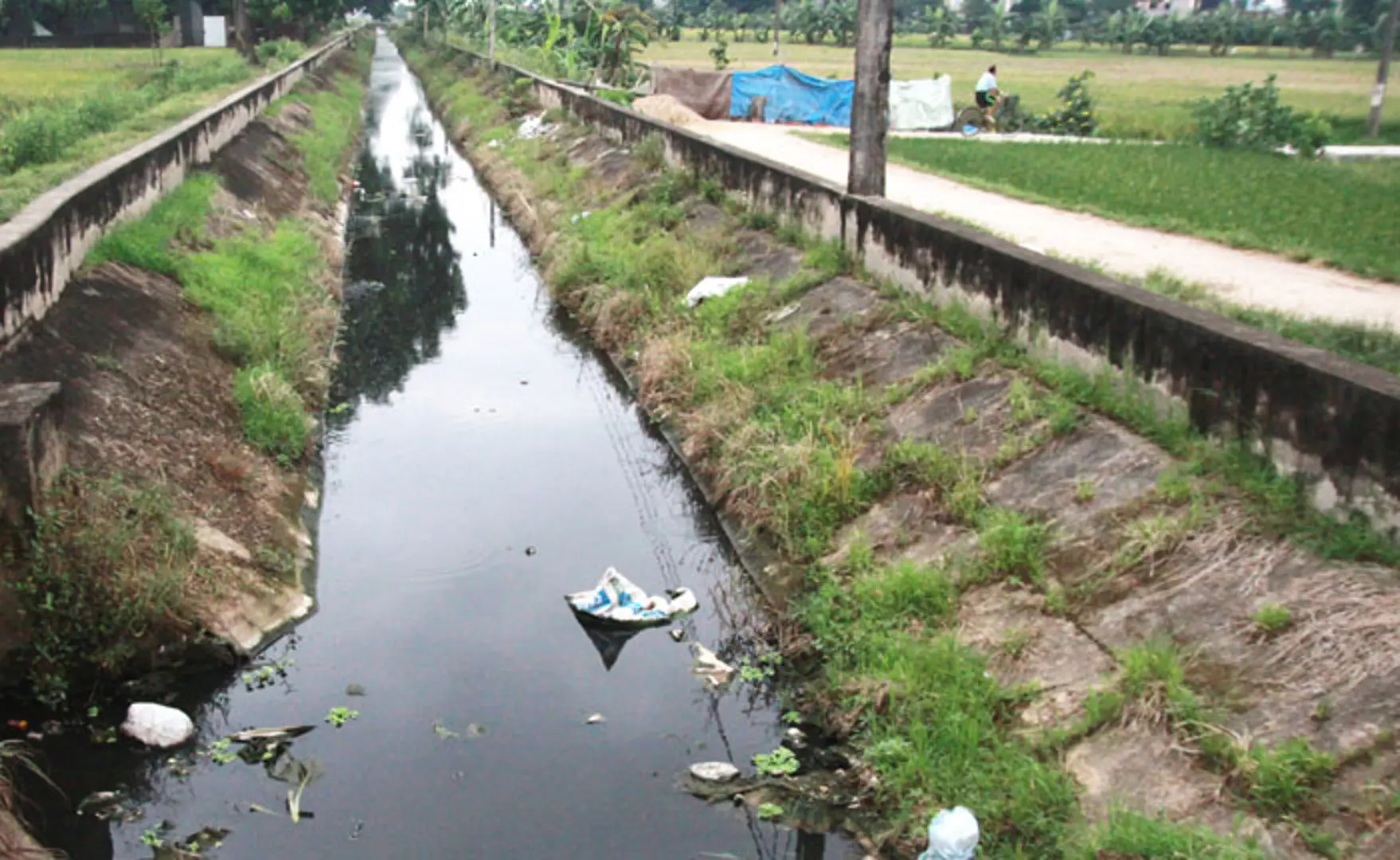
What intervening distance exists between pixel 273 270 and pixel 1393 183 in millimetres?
13778

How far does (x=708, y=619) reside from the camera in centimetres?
719

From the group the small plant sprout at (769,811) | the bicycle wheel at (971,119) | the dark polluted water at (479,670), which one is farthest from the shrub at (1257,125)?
the small plant sprout at (769,811)

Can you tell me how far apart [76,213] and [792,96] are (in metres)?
22.4

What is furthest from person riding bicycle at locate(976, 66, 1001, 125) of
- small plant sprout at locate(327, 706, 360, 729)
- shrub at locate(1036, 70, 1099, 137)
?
small plant sprout at locate(327, 706, 360, 729)

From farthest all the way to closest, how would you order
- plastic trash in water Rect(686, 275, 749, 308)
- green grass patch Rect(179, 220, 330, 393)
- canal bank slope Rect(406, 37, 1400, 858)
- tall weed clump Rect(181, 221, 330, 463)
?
1. plastic trash in water Rect(686, 275, 749, 308)
2. green grass patch Rect(179, 220, 330, 393)
3. tall weed clump Rect(181, 221, 330, 463)
4. canal bank slope Rect(406, 37, 1400, 858)

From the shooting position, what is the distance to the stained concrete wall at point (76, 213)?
24.4 ft

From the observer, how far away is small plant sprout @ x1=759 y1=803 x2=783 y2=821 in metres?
5.31

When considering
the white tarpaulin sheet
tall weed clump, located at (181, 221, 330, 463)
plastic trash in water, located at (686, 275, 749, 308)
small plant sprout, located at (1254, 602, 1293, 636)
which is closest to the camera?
small plant sprout, located at (1254, 602, 1293, 636)

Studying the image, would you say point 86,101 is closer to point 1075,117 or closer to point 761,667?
point 761,667

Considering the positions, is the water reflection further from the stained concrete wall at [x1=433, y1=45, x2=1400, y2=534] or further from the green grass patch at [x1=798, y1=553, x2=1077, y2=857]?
the green grass patch at [x1=798, y1=553, x2=1077, y2=857]

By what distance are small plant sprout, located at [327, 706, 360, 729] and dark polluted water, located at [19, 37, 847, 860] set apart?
0.04 m

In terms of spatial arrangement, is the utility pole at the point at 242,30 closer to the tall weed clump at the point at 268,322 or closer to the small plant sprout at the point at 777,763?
the tall weed clump at the point at 268,322

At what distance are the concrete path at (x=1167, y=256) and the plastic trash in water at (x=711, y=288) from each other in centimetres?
249

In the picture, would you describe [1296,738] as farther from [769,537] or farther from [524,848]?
[769,537]
